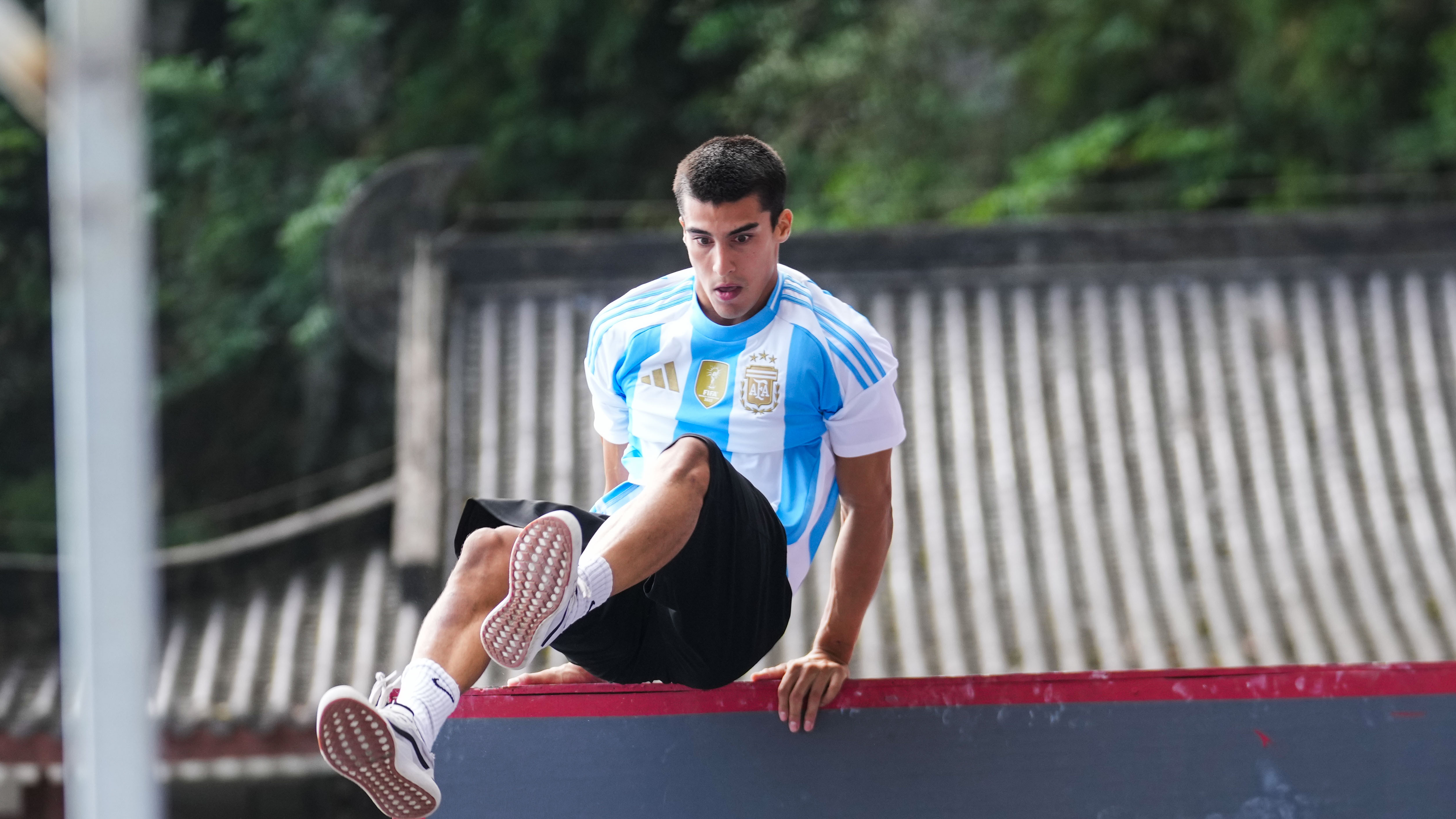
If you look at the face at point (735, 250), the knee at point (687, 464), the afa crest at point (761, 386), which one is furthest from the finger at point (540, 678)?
the face at point (735, 250)

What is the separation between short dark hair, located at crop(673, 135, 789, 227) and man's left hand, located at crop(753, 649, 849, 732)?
88cm

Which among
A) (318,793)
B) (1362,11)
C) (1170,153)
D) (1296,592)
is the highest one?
(1362,11)

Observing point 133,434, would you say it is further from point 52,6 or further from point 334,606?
point 334,606

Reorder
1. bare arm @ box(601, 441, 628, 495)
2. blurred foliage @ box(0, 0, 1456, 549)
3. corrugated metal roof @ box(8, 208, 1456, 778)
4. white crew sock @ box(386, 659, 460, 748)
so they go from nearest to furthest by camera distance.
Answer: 1. white crew sock @ box(386, 659, 460, 748)
2. bare arm @ box(601, 441, 628, 495)
3. corrugated metal roof @ box(8, 208, 1456, 778)
4. blurred foliage @ box(0, 0, 1456, 549)

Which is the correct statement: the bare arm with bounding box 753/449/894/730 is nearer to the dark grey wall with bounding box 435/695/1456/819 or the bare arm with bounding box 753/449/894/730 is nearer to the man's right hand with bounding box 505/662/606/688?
the dark grey wall with bounding box 435/695/1456/819

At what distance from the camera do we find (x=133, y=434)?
1167 mm

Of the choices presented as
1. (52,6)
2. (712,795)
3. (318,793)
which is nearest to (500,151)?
(318,793)

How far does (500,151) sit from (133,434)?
9434 mm

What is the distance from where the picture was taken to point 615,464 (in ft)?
9.89

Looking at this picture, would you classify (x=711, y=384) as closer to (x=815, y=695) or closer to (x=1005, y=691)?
(x=815, y=695)

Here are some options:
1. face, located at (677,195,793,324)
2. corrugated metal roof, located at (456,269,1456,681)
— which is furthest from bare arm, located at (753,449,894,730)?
corrugated metal roof, located at (456,269,1456,681)

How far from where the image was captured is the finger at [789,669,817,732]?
2646mm

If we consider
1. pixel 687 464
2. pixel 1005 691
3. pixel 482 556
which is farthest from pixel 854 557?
pixel 482 556

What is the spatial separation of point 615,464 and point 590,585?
0.71 metres
